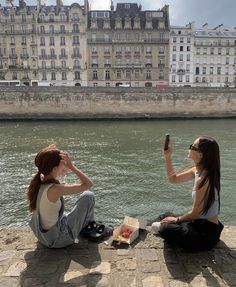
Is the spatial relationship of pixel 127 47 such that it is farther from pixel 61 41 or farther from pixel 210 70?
pixel 210 70

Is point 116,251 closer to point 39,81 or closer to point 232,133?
point 232,133

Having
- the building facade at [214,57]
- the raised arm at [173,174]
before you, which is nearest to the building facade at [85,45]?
the building facade at [214,57]

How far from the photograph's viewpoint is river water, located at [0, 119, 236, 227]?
28.5 feet

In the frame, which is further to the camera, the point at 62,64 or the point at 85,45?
the point at 62,64

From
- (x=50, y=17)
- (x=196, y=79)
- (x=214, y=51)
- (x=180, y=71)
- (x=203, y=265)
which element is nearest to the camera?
(x=203, y=265)

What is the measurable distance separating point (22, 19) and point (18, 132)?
3421 centimetres

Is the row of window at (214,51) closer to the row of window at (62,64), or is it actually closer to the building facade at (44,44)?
the building facade at (44,44)

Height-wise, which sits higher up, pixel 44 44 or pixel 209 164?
pixel 44 44

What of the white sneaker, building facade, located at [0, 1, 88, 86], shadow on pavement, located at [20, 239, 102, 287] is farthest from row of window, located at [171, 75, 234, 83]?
shadow on pavement, located at [20, 239, 102, 287]

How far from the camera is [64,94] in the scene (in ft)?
118

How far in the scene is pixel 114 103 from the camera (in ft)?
120

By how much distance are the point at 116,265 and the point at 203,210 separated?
3.99ft

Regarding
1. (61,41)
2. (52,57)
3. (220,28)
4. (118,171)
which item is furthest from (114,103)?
(220,28)

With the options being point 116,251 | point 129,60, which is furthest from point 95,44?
point 116,251
